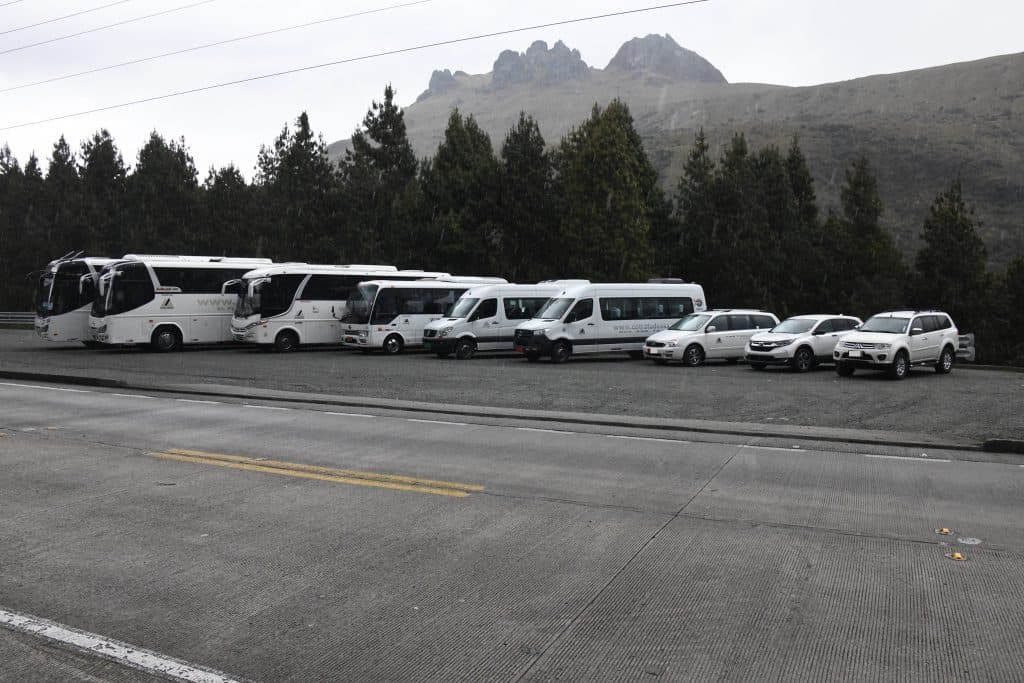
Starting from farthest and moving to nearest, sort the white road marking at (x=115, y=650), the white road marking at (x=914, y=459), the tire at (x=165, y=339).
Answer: the tire at (x=165, y=339) < the white road marking at (x=914, y=459) < the white road marking at (x=115, y=650)

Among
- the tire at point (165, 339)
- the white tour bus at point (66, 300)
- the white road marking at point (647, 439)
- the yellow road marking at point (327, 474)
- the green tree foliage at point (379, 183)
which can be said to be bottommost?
the white road marking at point (647, 439)

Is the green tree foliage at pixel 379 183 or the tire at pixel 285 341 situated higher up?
the green tree foliage at pixel 379 183

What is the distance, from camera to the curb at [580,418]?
1171 centimetres

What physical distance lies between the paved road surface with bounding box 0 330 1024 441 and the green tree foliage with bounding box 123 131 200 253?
40107 millimetres

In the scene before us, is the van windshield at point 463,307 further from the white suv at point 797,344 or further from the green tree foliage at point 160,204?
the green tree foliage at point 160,204

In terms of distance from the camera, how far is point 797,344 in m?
25.0

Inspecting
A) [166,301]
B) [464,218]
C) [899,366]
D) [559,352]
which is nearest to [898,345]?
[899,366]

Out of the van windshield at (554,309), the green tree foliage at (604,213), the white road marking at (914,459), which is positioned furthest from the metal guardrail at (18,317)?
the white road marking at (914,459)

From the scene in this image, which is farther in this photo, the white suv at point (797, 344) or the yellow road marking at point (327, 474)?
the white suv at point (797, 344)

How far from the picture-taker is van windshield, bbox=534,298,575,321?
94.6ft

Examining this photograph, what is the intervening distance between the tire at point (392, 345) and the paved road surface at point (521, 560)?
855 inches

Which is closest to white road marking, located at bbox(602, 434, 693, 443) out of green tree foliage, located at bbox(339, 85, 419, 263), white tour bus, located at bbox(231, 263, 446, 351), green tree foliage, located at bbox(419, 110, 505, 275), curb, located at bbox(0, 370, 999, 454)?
curb, located at bbox(0, 370, 999, 454)

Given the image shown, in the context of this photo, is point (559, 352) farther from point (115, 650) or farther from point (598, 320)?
point (115, 650)

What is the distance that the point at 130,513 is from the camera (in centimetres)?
742
